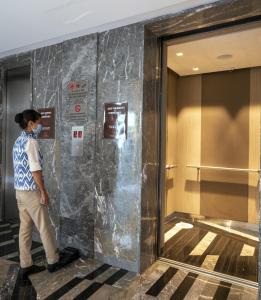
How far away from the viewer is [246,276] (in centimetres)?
305

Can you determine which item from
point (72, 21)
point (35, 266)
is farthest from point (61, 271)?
point (72, 21)

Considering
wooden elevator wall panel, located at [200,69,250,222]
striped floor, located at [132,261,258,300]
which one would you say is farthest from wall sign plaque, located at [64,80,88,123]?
wooden elevator wall panel, located at [200,69,250,222]

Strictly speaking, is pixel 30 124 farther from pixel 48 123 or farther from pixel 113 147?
pixel 113 147

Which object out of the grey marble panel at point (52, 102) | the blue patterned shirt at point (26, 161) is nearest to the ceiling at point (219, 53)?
the grey marble panel at point (52, 102)

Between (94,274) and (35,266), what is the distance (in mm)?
731

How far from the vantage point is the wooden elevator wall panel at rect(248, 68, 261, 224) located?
477 cm

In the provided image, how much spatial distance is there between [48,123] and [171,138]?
246 centimetres

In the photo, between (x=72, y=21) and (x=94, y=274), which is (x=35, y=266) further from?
(x=72, y=21)

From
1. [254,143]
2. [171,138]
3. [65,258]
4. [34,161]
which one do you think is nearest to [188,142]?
[171,138]

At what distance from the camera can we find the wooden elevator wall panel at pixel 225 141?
492cm

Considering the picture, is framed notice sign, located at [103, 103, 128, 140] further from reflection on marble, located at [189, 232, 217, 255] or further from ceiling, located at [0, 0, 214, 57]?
reflection on marble, located at [189, 232, 217, 255]

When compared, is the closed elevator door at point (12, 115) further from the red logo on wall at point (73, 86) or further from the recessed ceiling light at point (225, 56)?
the recessed ceiling light at point (225, 56)

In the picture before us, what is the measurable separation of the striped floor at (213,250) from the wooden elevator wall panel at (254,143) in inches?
27.6

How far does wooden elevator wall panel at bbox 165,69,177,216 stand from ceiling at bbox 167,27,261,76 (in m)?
0.33
